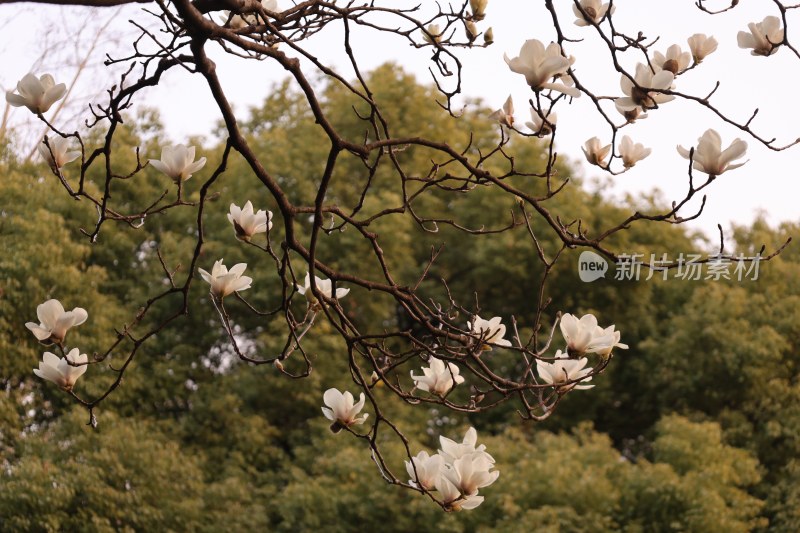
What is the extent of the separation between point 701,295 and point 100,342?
615cm

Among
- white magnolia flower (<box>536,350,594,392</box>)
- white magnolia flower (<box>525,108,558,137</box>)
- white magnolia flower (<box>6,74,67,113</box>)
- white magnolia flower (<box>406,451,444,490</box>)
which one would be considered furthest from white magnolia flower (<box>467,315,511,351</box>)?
white magnolia flower (<box>6,74,67,113</box>)

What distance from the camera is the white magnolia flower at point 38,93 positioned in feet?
5.56

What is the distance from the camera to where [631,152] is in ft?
6.01

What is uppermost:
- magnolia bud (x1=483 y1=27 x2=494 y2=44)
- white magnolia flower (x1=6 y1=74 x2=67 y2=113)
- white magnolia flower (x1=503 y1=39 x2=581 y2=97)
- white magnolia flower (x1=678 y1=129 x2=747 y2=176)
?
magnolia bud (x1=483 y1=27 x2=494 y2=44)

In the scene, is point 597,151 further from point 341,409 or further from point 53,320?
point 53,320

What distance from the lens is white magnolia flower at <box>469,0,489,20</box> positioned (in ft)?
6.62

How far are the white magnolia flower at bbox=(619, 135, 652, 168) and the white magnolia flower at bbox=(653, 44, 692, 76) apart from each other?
129mm

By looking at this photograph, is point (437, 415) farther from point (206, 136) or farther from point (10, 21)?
point (10, 21)

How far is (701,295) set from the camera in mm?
11953

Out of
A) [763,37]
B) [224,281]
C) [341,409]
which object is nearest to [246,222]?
[224,281]

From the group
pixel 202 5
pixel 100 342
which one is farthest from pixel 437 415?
pixel 202 5

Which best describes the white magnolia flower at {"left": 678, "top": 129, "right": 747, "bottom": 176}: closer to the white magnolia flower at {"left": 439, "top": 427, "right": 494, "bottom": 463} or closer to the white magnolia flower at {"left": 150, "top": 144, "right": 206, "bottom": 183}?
the white magnolia flower at {"left": 439, "top": 427, "right": 494, "bottom": 463}

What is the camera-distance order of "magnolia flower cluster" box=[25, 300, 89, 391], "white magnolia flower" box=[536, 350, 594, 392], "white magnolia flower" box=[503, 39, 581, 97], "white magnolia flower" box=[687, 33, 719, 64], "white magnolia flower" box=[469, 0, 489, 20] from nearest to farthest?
"white magnolia flower" box=[503, 39, 581, 97] → "white magnolia flower" box=[536, 350, 594, 392] → "magnolia flower cluster" box=[25, 300, 89, 391] → "white magnolia flower" box=[687, 33, 719, 64] → "white magnolia flower" box=[469, 0, 489, 20]

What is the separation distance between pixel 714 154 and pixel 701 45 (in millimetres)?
389
